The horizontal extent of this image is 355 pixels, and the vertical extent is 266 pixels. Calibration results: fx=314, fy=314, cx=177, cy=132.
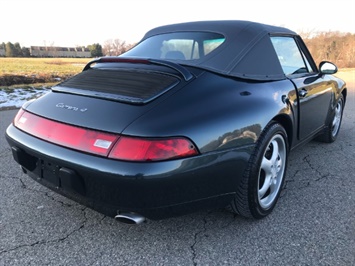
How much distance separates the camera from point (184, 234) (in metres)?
2.27

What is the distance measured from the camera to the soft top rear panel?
6.53ft

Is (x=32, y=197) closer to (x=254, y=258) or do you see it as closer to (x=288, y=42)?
(x=254, y=258)

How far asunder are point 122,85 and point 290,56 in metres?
2.01

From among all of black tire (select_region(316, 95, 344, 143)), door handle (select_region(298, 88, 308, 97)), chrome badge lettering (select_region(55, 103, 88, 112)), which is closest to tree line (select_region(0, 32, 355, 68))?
black tire (select_region(316, 95, 344, 143))

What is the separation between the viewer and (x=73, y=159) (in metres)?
1.85

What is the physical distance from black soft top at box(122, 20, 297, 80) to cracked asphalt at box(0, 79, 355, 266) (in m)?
1.13

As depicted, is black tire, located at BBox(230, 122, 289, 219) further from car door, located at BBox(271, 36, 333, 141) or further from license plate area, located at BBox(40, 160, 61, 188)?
license plate area, located at BBox(40, 160, 61, 188)

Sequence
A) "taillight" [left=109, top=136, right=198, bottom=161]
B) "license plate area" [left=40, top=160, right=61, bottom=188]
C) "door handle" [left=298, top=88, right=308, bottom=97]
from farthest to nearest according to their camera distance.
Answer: "door handle" [left=298, top=88, right=308, bottom=97], "license plate area" [left=40, top=160, right=61, bottom=188], "taillight" [left=109, top=136, right=198, bottom=161]

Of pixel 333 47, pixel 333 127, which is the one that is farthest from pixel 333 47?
pixel 333 127

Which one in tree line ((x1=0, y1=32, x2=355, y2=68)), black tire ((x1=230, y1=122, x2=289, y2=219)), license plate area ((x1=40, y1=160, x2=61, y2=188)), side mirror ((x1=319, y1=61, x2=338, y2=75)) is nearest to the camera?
license plate area ((x1=40, y1=160, x2=61, y2=188))

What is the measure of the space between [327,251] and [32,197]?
2.40 metres

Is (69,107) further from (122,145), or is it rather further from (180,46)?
(180,46)

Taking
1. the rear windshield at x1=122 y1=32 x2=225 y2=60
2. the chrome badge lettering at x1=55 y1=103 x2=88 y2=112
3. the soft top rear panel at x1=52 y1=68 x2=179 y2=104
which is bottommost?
the chrome badge lettering at x1=55 y1=103 x2=88 y2=112

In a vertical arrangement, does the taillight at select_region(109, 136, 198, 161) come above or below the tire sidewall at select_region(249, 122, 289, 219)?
above
